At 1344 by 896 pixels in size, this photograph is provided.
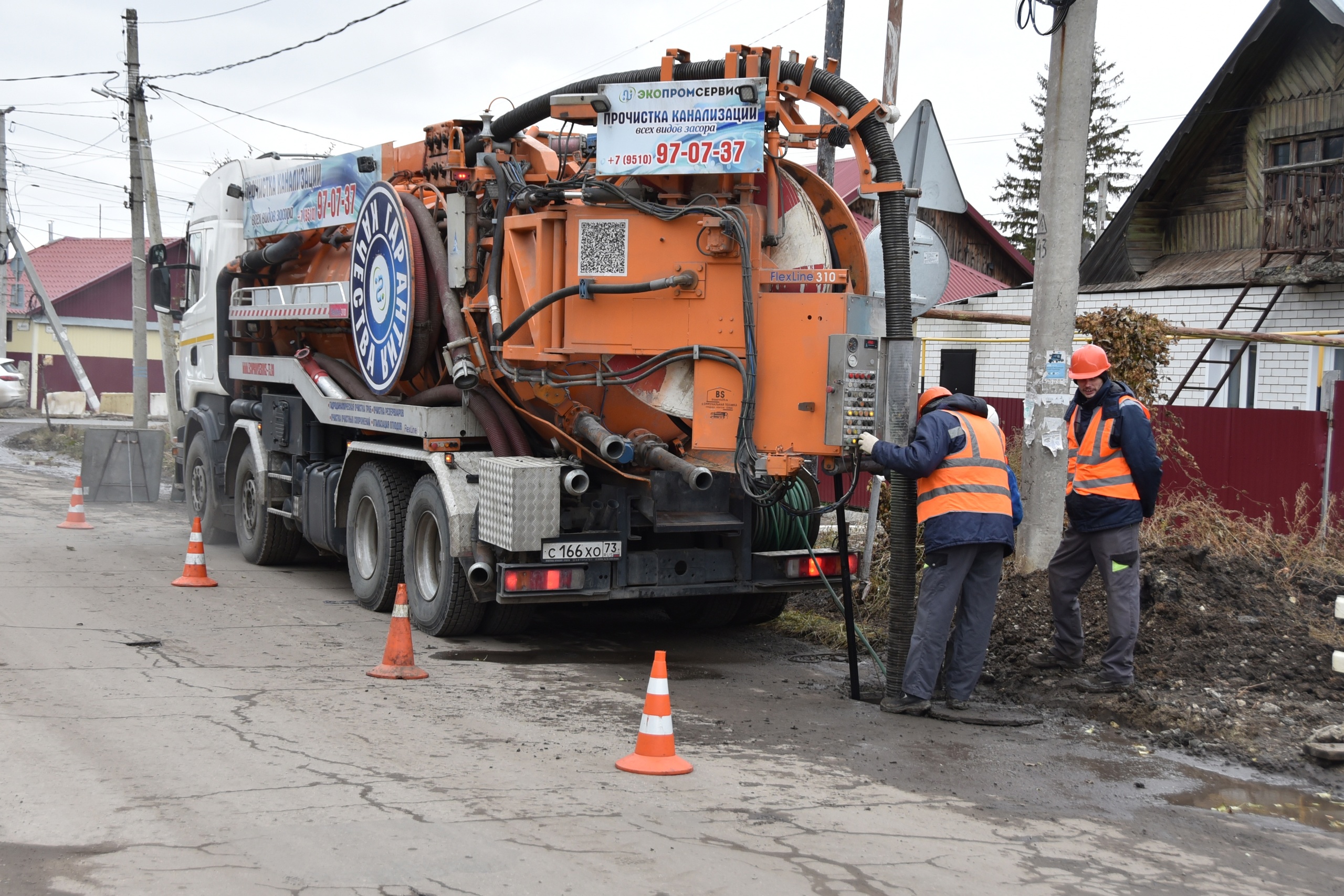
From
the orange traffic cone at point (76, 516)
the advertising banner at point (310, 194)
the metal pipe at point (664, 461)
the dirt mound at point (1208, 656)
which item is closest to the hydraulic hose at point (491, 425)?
the metal pipe at point (664, 461)

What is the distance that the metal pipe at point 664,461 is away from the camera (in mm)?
7316

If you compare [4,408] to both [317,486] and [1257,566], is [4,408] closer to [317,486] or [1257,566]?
[317,486]

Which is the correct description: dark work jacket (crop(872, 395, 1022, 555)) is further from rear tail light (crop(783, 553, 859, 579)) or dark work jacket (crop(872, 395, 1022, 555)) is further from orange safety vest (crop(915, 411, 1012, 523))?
rear tail light (crop(783, 553, 859, 579))

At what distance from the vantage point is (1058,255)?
841cm

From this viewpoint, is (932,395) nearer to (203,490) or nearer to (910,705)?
(910,705)

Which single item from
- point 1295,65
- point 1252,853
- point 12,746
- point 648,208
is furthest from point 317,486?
point 1295,65

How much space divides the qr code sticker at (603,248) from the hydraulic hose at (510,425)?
3.97 feet

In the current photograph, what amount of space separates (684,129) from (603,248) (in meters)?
0.83

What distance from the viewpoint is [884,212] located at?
22.7ft

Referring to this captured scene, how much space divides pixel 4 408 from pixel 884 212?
116 feet

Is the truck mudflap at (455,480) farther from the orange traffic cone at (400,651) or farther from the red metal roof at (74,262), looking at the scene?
the red metal roof at (74,262)

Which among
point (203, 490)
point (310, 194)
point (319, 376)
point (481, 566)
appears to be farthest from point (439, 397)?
point (203, 490)

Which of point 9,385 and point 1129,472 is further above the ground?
point 1129,472

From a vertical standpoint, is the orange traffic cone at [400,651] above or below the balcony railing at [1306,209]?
below
